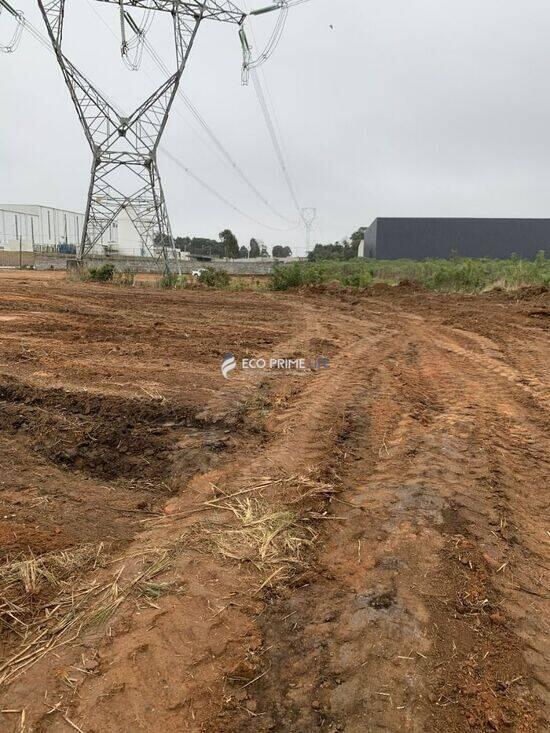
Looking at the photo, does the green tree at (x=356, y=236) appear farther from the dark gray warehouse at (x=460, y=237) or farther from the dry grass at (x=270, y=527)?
the dry grass at (x=270, y=527)

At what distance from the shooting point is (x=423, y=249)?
159 feet

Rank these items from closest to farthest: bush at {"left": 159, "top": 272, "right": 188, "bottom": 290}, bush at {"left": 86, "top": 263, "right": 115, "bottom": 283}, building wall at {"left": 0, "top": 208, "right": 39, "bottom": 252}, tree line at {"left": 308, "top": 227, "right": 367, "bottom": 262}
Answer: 1. bush at {"left": 159, "top": 272, "right": 188, "bottom": 290}
2. bush at {"left": 86, "top": 263, "right": 115, "bottom": 283}
3. tree line at {"left": 308, "top": 227, "right": 367, "bottom": 262}
4. building wall at {"left": 0, "top": 208, "right": 39, "bottom": 252}

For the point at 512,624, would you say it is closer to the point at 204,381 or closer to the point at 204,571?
the point at 204,571

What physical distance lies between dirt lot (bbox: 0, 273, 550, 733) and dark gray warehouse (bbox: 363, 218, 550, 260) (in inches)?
1763

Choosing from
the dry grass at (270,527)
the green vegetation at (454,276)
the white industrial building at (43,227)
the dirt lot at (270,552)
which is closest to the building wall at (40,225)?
the white industrial building at (43,227)

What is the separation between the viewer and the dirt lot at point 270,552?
1939 mm

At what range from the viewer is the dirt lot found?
1.94 metres

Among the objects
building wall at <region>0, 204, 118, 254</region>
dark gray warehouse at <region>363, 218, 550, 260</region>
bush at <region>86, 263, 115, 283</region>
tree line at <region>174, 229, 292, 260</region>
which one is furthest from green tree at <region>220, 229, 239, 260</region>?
bush at <region>86, 263, 115, 283</region>

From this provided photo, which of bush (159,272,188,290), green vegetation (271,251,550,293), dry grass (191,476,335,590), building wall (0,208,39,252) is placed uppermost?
building wall (0,208,39,252)

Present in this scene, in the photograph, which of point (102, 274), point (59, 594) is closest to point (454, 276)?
point (102, 274)

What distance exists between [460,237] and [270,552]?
49713mm

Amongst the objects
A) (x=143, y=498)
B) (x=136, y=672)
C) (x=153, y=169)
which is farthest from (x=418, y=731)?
(x=153, y=169)

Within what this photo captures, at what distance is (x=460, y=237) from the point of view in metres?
47.5

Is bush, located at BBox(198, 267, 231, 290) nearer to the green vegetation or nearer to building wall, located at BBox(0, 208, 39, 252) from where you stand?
the green vegetation
